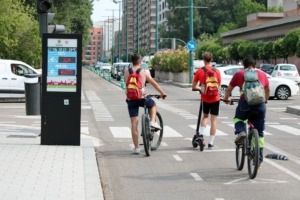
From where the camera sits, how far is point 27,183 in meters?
8.55

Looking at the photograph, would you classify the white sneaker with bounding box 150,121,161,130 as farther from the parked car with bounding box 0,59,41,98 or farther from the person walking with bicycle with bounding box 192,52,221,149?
the parked car with bounding box 0,59,41,98

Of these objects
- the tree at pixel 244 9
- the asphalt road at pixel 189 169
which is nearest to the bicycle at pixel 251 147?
the asphalt road at pixel 189 169

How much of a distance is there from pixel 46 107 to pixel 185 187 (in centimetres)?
439

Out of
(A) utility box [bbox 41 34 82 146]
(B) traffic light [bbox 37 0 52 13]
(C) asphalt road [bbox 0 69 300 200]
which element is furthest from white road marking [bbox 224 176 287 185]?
(B) traffic light [bbox 37 0 52 13]

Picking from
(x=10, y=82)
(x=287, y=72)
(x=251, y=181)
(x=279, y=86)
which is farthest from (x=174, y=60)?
(x=251, y=181)

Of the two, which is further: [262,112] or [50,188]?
[262,112]

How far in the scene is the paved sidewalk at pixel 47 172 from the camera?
7.93m

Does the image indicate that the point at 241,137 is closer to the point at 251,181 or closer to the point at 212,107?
the point at 251,181

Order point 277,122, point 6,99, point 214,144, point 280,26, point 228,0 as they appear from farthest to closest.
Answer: point 228,0
point 280,26
point 6,99
point 277,122
point 214,144

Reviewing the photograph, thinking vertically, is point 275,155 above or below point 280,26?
below

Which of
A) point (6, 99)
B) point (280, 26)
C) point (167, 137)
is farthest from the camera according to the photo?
point (280, 26)

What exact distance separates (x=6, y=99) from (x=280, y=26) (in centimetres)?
5636

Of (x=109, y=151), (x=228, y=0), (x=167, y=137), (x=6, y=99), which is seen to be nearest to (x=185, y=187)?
(x=109, y=151)

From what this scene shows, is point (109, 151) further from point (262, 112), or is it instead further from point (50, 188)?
point (50, 188)
